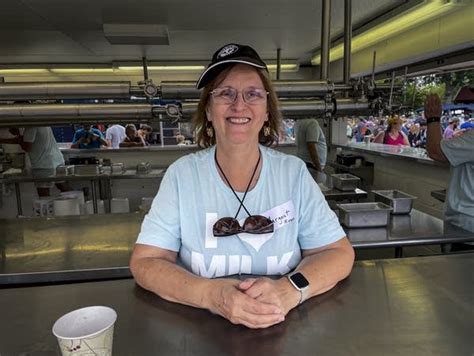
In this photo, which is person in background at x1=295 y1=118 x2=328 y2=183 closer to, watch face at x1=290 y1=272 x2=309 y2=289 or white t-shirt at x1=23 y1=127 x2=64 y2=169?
white t-shirt at x1=23 y1=127 x2=64 y2=169

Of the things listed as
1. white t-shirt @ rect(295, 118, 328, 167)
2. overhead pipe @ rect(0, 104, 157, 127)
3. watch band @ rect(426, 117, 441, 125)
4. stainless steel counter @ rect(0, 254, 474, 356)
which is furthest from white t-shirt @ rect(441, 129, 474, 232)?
white t-shirt @ rect(295, 118, 328, 167)

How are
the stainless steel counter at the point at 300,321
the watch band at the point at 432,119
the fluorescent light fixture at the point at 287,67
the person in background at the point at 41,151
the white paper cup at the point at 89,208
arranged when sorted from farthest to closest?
1. the fluorescent light fixture at the point at 287,67
2. the person in background at the point at 41,151
3. the white paper cup at the point at 89,208
4. the watch band at the point at 432,119
5. the stainless steel counter at the point at 300,321

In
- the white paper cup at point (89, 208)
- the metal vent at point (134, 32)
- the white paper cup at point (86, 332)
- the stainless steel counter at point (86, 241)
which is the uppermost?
the metal vent at point (134, 32)

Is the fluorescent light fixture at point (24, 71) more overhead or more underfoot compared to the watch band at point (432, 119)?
more overhead

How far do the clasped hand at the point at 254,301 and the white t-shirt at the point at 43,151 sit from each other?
3.93 meters

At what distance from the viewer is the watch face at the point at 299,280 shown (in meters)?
0.96

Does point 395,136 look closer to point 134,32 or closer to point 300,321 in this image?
point 134,32

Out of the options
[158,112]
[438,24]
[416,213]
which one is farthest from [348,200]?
[158,112]

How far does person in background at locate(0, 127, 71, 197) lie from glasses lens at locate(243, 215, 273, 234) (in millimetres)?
3604

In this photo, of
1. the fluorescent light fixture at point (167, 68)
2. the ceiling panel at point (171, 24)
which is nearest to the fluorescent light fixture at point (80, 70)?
the fluorescent light fixture at point (167, 68)

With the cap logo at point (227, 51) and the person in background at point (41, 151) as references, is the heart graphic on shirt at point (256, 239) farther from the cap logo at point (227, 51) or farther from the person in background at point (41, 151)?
the person in background at point (41, 151)

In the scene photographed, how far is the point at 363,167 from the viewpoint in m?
5.06

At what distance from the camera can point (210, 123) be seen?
131cm

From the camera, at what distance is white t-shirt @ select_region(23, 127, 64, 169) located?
13.7ft
